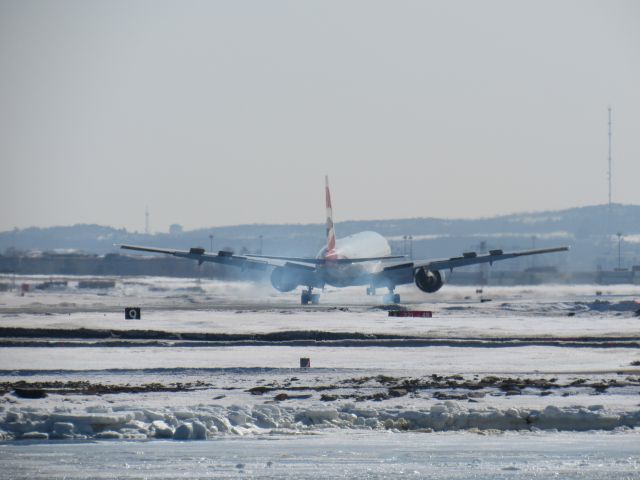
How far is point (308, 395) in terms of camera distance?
2930 centimetres

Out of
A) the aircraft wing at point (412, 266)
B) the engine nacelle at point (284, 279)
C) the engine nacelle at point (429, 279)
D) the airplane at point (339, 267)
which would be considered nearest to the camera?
the airplane at point (339, 267)

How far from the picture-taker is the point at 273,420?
2509cm

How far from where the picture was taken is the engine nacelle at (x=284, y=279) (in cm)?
8775

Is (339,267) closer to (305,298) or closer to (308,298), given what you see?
(308,298)

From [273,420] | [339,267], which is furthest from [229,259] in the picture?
[273,420]

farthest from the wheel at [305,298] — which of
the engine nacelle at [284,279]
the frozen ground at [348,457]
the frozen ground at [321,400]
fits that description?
the frozen ground at [348,457]

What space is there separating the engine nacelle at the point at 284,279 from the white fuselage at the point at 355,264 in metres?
2.28

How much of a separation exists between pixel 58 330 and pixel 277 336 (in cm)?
956

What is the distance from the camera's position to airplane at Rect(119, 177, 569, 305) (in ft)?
285

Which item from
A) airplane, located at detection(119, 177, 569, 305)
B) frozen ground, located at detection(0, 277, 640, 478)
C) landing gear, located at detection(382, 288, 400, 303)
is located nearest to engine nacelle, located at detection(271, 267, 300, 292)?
airplane, located at detection(119, 177, 569, 305)

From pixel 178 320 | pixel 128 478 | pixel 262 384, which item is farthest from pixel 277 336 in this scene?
pixel 128 478

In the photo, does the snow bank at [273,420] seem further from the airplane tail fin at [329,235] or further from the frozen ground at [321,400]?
the airplane tail fin at [329,235]

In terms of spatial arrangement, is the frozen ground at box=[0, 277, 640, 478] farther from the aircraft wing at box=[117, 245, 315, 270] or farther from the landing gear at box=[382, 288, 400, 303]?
the aircraft wing at box=[117, 245, 315, 270]

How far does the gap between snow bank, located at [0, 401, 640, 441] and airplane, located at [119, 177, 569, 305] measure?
58.3 m
